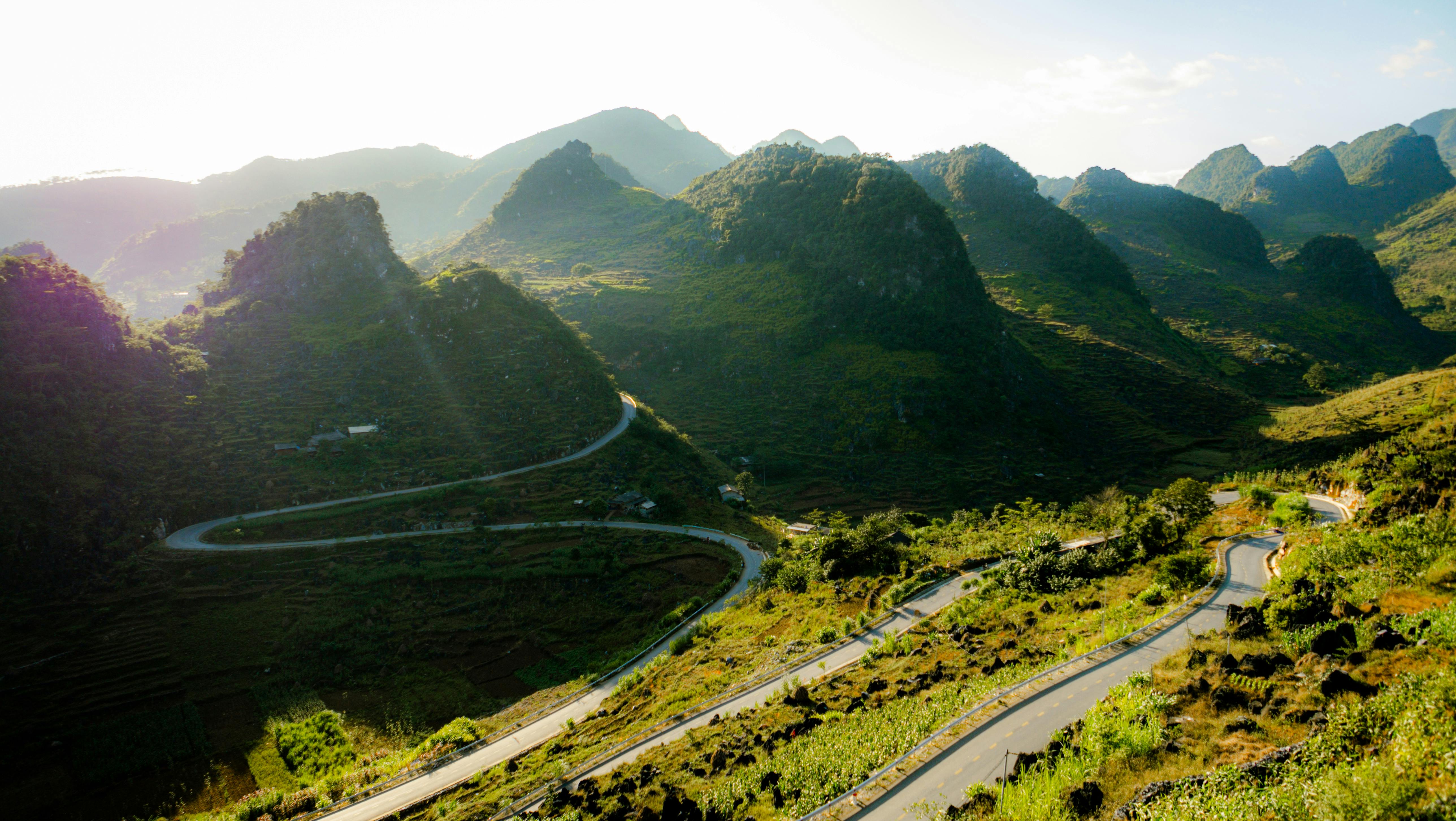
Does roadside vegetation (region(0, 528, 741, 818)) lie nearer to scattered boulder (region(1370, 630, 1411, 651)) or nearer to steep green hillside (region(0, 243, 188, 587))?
steep green hillside (region(0, 243, 188, 587))

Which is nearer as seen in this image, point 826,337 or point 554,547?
point 554,547

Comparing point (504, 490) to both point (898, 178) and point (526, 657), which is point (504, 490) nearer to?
point (526, 657)

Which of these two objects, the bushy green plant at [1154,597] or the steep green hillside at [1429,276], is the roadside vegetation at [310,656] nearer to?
the bushy green plant at [1154,597]

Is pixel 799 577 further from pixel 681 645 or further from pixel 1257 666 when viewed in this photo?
pixel 1257 666

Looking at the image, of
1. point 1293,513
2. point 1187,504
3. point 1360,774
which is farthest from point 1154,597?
point 1360,774

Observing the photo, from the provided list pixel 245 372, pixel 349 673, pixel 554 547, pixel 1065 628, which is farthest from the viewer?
pixel 245 372

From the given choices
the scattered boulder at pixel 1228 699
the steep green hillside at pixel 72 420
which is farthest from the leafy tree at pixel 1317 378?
the steep green hillside at pixel 72 420

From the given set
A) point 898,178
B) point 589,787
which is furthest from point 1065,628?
point 898,178
